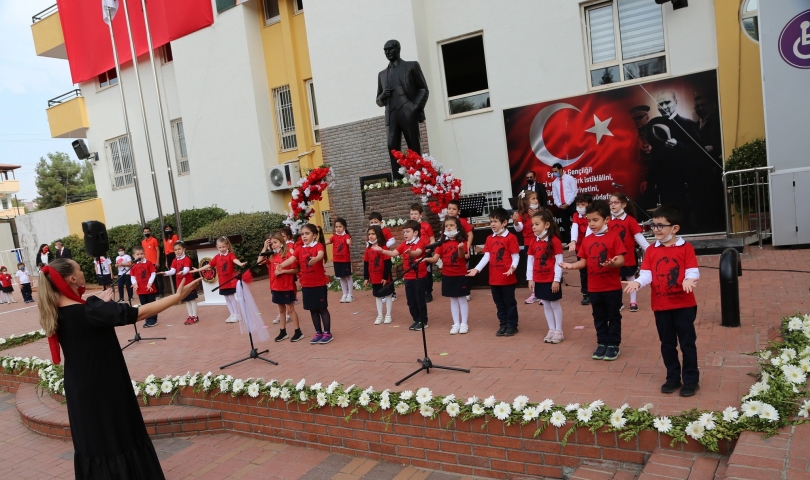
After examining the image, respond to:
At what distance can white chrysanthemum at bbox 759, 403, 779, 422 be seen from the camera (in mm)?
3408

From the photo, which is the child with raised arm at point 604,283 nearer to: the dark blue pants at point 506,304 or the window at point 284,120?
the dark blue pants at point 506,304

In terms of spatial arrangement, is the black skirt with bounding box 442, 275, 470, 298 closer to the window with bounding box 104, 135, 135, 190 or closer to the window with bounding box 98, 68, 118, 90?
the window with bounding box 104, 135, 135, 190

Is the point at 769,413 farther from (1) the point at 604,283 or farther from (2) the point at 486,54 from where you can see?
(2) the point at 486,54

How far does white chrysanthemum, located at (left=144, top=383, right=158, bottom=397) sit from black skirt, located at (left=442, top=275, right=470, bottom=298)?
3.47m

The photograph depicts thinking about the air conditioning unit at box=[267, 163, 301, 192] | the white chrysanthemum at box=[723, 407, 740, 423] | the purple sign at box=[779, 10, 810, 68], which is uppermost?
the purple sign at box=[779, 10, 810, 68]

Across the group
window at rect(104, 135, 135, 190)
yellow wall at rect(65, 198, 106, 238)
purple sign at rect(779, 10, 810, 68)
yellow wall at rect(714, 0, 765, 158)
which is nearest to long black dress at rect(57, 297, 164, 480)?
purple sign at rect(779, 10, 810, 68)

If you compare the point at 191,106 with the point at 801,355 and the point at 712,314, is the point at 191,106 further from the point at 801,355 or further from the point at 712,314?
the point at 801,355

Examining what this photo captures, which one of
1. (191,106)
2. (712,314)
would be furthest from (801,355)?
(191,106)

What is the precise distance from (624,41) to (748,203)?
4.10 m

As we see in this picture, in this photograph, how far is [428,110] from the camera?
13.6m

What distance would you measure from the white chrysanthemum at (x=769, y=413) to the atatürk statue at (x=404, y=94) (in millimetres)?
8375

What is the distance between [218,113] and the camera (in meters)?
17.8

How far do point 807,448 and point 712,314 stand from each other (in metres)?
3.52

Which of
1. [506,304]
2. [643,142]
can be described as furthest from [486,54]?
[506,304]
